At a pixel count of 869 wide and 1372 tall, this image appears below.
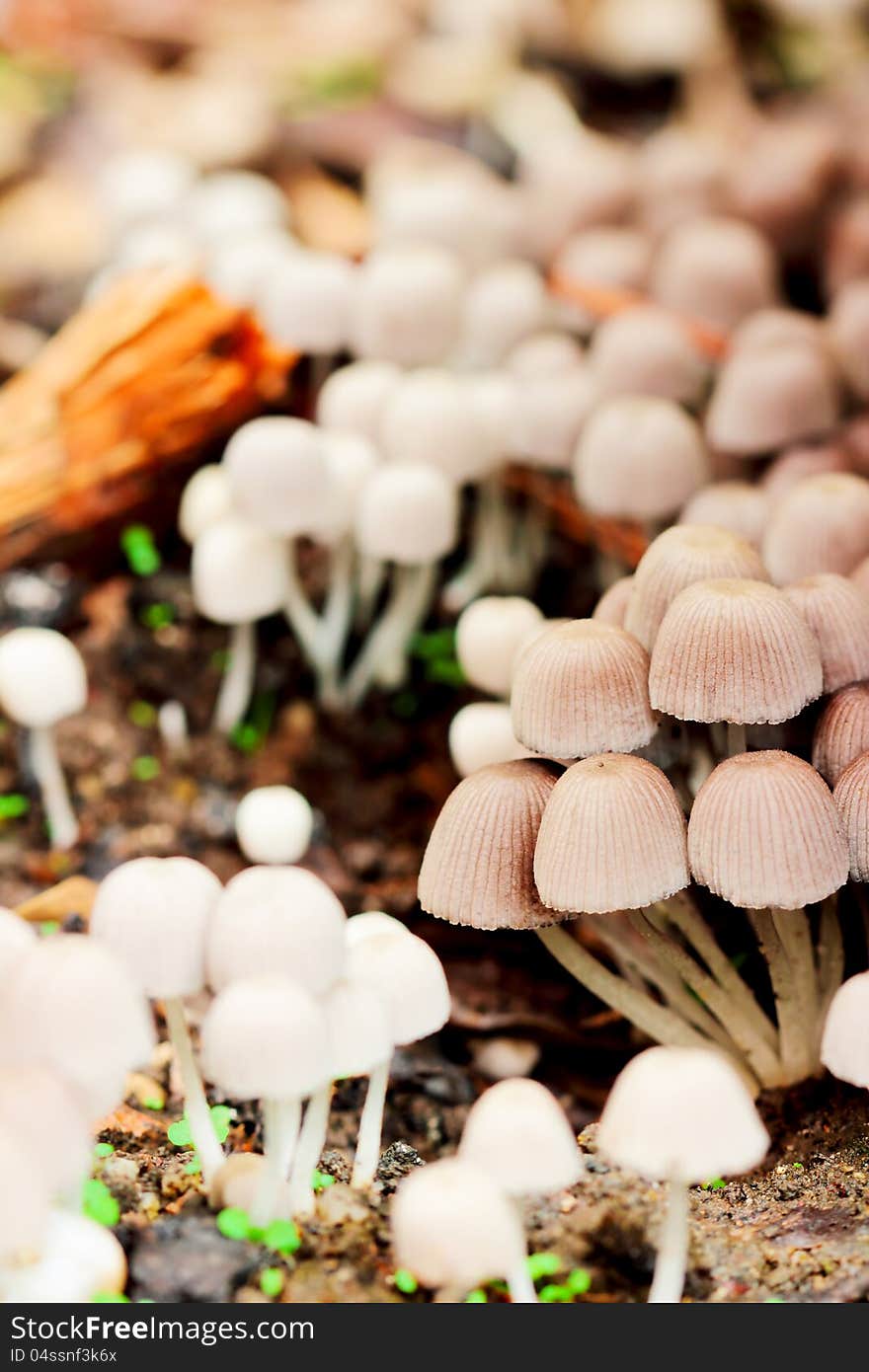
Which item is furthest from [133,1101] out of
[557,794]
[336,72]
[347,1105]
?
[336,72]

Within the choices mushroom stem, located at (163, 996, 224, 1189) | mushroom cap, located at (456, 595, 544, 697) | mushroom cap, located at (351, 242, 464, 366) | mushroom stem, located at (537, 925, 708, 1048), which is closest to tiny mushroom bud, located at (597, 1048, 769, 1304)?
mushroom stem, located at (163, 996, 224, 1189)

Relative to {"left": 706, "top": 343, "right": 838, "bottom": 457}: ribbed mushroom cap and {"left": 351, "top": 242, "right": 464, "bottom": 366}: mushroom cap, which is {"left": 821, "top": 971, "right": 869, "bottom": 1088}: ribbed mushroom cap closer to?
{"left": 706, "top": 343, "right": 838, "bottom": 457}: ribbed mushroom cap

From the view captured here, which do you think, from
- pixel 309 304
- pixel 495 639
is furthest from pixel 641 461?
pixel 309 304

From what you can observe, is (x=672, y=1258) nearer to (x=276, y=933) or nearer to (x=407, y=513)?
(x=276, y=933)

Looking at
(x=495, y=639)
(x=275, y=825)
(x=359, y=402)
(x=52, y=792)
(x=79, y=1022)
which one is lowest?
(x=52, y=792)

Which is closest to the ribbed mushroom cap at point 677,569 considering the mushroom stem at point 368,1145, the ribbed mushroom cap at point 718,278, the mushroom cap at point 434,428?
the mushroom stem at point 368,1145

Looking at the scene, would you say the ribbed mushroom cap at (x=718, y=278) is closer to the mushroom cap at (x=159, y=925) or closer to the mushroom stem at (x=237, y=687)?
the mushroom stem at (x=237, y=687)
